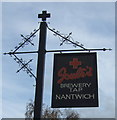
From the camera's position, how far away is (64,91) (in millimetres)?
8477

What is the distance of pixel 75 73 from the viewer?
342 inches

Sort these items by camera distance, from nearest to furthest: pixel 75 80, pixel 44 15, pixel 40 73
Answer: pixel 75 80 → pixel 40 73 → pixel 44 15

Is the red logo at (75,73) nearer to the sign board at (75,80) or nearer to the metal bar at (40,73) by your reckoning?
the sign board at (75,80)

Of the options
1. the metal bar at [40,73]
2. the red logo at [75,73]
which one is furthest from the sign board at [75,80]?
the metal bar at [40,73]

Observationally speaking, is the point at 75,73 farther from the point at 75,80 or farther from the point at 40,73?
the point at 40,73

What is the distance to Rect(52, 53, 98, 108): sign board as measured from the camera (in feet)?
27.3

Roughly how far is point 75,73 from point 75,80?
0.21 m

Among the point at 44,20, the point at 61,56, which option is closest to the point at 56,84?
the point at 61,56

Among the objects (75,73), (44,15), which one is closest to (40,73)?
(75,73)

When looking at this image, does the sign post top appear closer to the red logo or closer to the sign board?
the sign board

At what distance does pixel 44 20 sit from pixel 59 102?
2767mm

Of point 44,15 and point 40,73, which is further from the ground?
point 44,15

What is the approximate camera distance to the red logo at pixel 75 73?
8.60 m

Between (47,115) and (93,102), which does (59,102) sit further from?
(47,115)
